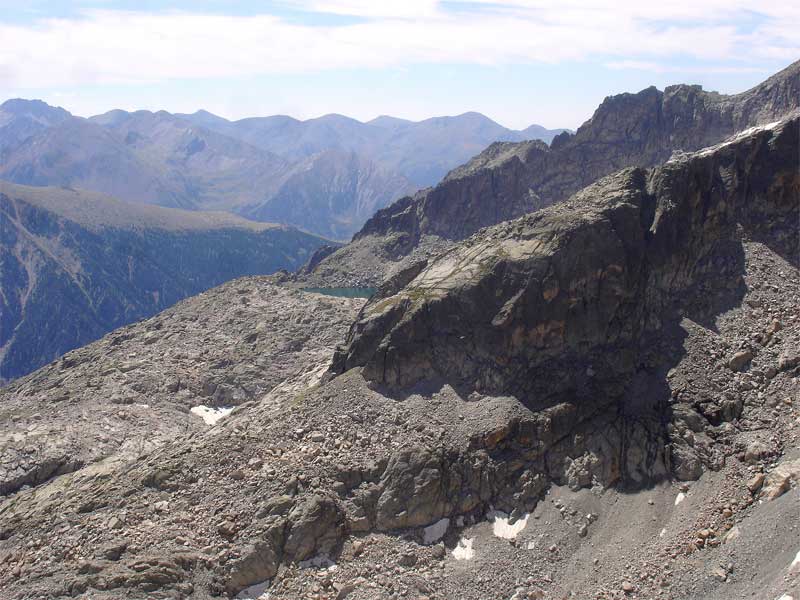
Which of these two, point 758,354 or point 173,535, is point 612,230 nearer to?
point 758,354

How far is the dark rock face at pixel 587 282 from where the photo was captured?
199ft

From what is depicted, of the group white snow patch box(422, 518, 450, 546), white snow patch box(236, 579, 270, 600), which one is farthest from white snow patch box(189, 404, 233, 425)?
white snow patch box(422, 518, 450, 546)

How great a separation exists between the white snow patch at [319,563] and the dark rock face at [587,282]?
17600 millimetres

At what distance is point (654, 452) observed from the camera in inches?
2046

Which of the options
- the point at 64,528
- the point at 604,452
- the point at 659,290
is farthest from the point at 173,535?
the point at 659,290

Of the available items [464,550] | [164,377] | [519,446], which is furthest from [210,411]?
[464,550]

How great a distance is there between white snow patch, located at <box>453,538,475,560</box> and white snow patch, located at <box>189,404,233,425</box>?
1826 inches

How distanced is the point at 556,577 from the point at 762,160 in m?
47.5

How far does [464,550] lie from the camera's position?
49.1 meters

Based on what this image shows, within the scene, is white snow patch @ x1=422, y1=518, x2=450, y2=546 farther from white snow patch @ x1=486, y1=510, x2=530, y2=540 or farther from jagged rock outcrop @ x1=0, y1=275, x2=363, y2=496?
jagged rock outcrop @ x1=0, y1=275, x2=363, y2=496

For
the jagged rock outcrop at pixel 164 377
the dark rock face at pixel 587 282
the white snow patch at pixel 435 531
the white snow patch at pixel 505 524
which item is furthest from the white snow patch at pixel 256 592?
the jagged rock outcrop at pixel 164 377

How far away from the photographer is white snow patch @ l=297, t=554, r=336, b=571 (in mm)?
48031

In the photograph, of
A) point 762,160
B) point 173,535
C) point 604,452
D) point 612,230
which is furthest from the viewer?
point 762,160

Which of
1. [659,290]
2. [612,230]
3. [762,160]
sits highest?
[762,160]
